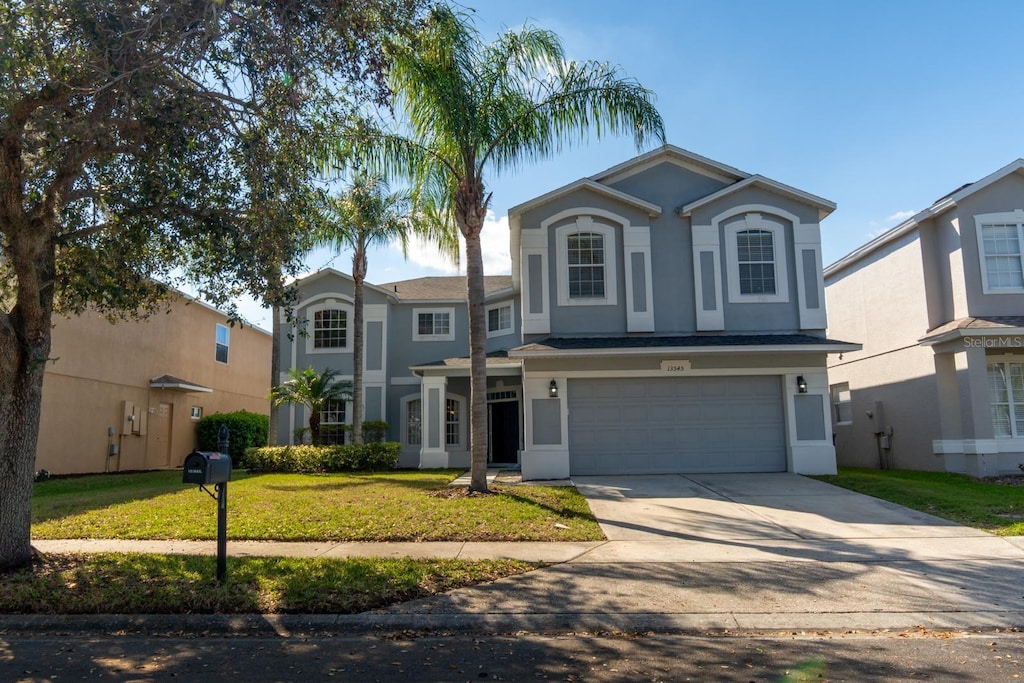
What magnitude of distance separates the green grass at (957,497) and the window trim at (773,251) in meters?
4.45

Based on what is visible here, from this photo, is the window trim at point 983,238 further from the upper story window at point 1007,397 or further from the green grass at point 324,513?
the green grass at point 324,513

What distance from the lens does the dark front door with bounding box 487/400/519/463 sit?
21734 mm

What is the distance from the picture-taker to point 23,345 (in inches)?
306

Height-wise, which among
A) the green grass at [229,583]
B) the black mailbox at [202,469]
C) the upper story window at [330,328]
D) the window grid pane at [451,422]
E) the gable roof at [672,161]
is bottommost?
the green grass at [229,583]

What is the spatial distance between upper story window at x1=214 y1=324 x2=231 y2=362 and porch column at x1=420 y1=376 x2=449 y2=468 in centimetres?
1113

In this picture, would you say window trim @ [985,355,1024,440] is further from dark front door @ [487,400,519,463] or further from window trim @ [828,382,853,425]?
dark front door @ [487,400,519,463]

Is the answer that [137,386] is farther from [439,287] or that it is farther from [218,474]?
[218,474]

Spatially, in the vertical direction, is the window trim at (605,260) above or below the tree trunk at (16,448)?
above

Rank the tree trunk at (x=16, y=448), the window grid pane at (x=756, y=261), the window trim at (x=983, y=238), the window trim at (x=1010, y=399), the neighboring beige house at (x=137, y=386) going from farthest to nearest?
the neighboring beige house at (x=137, y=386)
the window grid pane at (x=756, y=261)
the window trim at (x=983, y=238)
the window trim at (x=1010, y=399)
the tree trunk at (x=16, y=448)

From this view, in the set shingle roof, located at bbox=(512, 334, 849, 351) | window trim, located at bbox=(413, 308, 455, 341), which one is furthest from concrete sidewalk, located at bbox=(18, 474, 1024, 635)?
window trim, located at bbox=(413, 308, 455, 341)

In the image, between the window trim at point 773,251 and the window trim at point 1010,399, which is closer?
the window trim at point 1010,399

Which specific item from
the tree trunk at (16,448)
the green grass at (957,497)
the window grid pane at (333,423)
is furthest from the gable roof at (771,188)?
the tree trunk at (16,448)

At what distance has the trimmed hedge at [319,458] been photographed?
63.4 feet

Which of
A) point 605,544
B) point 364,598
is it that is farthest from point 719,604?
point 364,598
